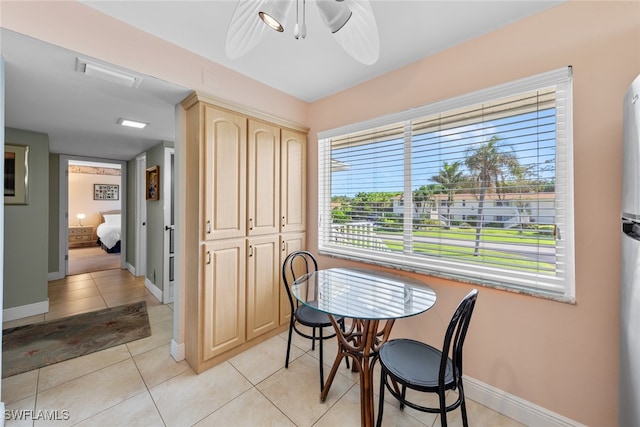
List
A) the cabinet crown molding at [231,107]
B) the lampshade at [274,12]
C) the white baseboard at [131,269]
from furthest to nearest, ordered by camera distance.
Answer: the white baseboard at [131,269]
the cabinet crown molding at [231,107]
the lampshade at [274,12]

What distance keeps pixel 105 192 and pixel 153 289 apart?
620 centimetres

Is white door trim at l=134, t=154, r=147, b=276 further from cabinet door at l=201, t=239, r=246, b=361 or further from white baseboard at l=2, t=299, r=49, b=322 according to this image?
cabinet door at l=201, t=239, r=246, b=361

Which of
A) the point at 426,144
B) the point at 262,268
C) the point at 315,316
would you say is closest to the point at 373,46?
the point at 426,144

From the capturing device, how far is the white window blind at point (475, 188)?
4.90 feet

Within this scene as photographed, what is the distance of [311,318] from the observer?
1.90m

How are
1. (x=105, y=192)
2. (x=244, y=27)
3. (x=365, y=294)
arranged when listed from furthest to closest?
(x=105, y=192)
(x=365, y=294)
(x=244, y=27)

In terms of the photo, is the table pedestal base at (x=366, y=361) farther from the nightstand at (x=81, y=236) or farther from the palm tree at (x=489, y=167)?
the nightstand at (x=81, y=236)

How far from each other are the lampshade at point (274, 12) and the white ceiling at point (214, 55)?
0.55 metres

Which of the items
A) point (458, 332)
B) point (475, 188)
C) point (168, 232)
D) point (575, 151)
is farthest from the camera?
point (168, 232)

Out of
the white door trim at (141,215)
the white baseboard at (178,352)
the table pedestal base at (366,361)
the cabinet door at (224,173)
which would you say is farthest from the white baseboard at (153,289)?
the table pedestal base at (366,361)

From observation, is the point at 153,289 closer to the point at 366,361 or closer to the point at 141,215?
the point at 141,215

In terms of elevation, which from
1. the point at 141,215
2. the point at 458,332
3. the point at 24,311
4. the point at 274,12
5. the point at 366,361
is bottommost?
the point at 24,311

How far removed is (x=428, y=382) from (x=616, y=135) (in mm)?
1623

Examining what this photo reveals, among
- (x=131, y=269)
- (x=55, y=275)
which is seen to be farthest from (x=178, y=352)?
(x=55, y=275)
